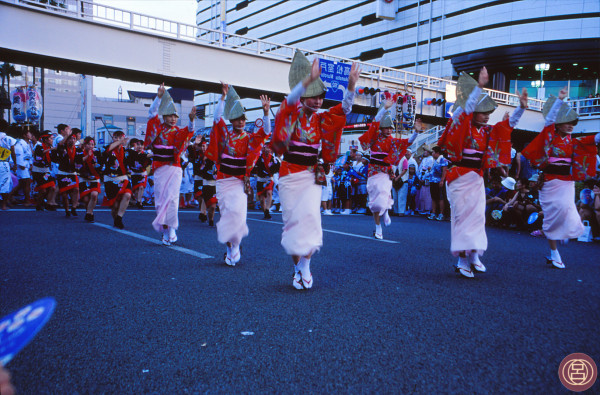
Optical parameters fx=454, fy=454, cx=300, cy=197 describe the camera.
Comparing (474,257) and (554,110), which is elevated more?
(554,110)

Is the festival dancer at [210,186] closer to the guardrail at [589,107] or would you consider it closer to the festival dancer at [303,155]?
the festival dancer at [303,155]

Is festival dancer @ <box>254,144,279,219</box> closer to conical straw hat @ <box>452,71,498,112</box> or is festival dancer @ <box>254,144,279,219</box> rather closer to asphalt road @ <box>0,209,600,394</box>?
asphalt road @ <box>0,209,600,394</box>

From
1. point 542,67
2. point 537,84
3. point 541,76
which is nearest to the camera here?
point 542,67

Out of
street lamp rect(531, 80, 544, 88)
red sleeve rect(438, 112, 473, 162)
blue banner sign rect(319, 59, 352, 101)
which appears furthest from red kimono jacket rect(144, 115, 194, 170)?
street lamp rect(531, 80, 544, 88)

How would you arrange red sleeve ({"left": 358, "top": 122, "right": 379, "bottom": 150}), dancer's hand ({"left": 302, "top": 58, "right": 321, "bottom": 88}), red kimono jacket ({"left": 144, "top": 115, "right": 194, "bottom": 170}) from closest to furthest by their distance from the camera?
dancer's hand ({"left": 302, "top": 58, "right": 321, "bottom": 88}) → red kimono jacket ({"left": 144, "top": 115, "right": 194, "bottom": 170}) → red sleeve ({"left": 358, "top": 122, "right": 379, "bottom": 150})

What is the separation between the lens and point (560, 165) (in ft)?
19.9

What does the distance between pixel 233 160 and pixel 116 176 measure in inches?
179

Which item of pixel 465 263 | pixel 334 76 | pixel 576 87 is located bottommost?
pixel 465 263

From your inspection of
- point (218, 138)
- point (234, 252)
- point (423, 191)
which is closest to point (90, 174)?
point (218, 138)

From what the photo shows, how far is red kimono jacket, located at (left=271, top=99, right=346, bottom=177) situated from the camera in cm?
428

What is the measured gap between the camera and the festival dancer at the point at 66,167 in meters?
10.4

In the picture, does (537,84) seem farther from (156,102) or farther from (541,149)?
(156,102)

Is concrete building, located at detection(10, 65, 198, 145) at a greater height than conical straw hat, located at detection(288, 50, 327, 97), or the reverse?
concrete building, located at detection(10, 65, 198, 145)

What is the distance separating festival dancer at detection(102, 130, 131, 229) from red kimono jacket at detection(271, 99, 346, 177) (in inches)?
212
